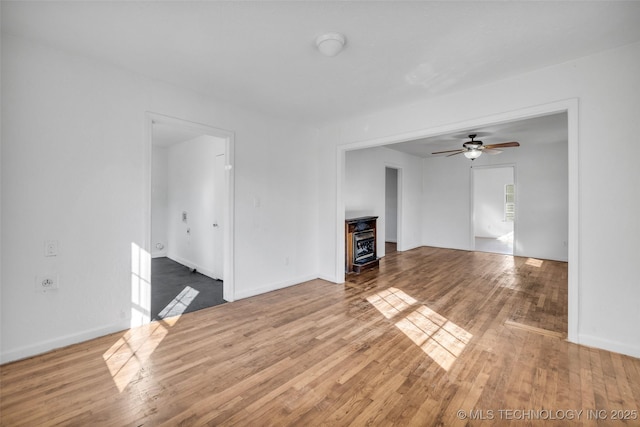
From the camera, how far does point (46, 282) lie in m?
2.38

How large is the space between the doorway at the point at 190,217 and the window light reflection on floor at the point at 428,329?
2075mm

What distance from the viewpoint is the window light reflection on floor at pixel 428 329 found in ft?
7.91

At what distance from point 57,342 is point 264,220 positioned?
2.43m

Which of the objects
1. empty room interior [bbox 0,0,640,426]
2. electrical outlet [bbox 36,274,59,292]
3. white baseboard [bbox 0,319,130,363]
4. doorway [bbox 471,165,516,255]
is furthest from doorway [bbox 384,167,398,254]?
electrical outlet [bbox 36,274,59,292]

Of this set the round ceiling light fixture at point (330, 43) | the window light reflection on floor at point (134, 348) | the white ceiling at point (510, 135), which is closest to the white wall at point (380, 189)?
the white ceiling at point (510, 135)

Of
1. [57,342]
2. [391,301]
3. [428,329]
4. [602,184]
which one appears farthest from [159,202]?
[602,184]

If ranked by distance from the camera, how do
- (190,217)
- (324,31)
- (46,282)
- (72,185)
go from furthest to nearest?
(190,217) < (72,185) < (46,282) < (324,31)

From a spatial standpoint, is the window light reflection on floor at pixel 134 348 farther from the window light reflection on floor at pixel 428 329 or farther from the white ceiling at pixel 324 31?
the white ceiling at pixel 324 31

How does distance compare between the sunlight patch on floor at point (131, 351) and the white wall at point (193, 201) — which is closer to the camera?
the sunlight patch on floor at point (131, 351)

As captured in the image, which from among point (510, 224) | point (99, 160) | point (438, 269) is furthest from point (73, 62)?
point (510, 224)

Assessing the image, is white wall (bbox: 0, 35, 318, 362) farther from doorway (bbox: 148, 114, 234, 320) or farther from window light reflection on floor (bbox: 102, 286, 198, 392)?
doorway (bbox: 148, 114, 234, 320)

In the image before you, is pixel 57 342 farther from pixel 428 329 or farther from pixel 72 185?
pixel 428 329

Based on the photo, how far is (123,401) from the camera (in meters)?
1.81

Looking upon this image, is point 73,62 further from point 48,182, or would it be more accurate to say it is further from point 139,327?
point 139,327
